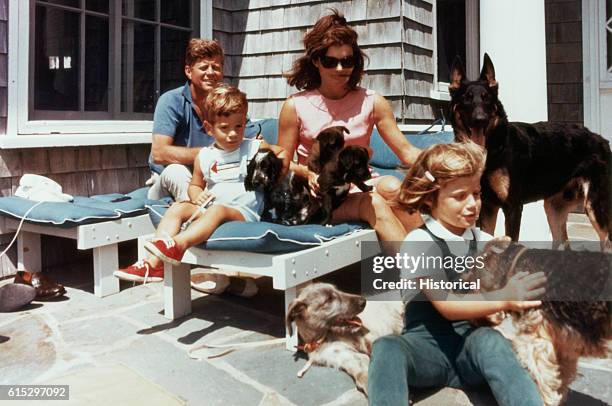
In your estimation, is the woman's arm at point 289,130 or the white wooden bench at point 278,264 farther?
the woman's arm at point 289,130

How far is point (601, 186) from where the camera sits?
3436mm

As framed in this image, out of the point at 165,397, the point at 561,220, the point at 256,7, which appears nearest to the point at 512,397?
the point at 165,397

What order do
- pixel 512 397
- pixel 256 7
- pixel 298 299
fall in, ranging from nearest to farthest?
pixel 512 397
pixel 298 299
pixel 256 7

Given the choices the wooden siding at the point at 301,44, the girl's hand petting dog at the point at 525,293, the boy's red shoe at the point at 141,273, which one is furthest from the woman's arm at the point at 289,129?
the wooden siding at the point at 301,44

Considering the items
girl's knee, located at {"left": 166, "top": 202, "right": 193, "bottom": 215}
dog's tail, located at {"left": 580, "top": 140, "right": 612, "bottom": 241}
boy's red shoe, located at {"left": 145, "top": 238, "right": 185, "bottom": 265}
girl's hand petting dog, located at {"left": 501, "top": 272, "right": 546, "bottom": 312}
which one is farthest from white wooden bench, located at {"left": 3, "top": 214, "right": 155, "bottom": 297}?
dog's tail, located at {"left": 580, "top": 140, "right": 612, "bottom": 241}

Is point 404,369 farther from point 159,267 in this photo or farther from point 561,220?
point 561,220

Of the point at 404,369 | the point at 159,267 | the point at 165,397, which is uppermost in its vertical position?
the point at 159,267

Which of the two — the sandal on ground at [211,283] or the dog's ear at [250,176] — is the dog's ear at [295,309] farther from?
the sandal on ground at [211,283]

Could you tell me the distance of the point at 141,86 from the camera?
481cm

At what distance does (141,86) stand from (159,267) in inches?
95.2

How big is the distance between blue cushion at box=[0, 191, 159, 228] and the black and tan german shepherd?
80.7 inches

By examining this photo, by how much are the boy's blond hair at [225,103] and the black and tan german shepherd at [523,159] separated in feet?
3.83

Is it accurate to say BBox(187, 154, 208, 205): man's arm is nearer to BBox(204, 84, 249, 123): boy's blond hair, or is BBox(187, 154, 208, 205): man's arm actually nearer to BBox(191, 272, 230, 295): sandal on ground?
BBox(204, 84, 249, 123): boy's blond hair

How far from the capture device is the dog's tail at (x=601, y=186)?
11.2ft
